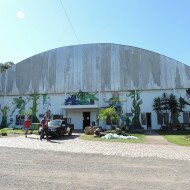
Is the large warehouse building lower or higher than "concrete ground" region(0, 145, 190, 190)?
higher

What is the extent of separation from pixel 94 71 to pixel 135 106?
23.1 feet

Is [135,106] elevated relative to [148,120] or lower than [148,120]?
elevated

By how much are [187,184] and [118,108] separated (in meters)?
28.9

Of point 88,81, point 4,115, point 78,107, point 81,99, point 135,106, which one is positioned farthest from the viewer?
point 4,115

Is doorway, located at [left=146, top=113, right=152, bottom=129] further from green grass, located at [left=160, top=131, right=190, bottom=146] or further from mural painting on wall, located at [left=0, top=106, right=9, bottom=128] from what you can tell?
mural painting on wall, located at [left=0, top=106, right=9, bottom=128]

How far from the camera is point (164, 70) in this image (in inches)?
1446

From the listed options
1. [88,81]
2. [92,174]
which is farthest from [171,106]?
[92,174]

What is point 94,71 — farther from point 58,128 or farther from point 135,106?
point 58,128

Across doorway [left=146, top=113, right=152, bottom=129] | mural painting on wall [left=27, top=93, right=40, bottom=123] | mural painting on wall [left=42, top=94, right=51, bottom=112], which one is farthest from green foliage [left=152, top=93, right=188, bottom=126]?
mural painting on wall [left=27, top=93, right=40, bottom=123]

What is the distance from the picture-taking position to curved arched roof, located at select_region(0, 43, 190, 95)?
36.6m

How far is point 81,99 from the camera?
37594 millimetres

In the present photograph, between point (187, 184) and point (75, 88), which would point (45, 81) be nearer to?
point (75, 88)

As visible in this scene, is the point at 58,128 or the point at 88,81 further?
the point at 88,81

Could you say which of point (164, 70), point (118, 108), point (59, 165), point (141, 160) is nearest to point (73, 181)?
point (59, 165)
